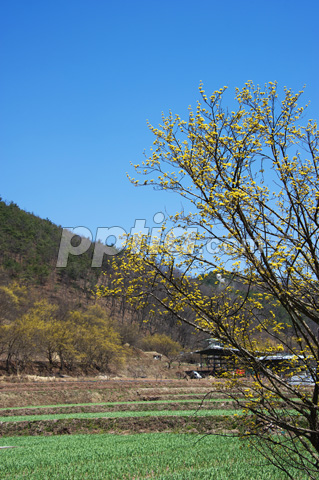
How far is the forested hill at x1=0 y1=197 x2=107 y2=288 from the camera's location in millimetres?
84312

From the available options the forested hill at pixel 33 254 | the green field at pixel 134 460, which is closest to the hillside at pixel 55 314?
the forested hill at pixel 33 254

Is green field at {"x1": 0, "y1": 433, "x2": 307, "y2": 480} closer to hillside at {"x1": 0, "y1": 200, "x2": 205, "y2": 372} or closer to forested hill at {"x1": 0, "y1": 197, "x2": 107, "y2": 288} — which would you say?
hillside at {"x1": 0, "y1": 200, "x2": 205, "y2": 372}

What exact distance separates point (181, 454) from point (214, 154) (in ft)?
32.2

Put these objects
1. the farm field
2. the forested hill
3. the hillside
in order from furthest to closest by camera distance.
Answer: the forested hill < the hillside < the farm field

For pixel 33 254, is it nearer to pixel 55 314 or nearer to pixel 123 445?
pixel 55 314

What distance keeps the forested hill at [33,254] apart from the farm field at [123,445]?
60153 mm

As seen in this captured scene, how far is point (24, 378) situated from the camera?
34.7m

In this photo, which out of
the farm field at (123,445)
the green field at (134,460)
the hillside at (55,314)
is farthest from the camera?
the hillside at (55,314)

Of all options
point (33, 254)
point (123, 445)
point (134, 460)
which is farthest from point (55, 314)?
point (134, 460)

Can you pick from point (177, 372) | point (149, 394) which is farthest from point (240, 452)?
point (177, 372)

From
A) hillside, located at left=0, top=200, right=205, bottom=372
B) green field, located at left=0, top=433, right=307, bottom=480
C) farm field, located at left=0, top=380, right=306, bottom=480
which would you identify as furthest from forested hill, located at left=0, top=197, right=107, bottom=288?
green field, located at left=0, top=433, right=307, bottom=480

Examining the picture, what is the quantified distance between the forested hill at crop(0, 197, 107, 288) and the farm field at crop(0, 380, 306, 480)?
6015 centimetres

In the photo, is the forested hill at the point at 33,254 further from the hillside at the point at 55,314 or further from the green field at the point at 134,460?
the green field at the point at 134,460

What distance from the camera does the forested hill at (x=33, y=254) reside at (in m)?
84.3
